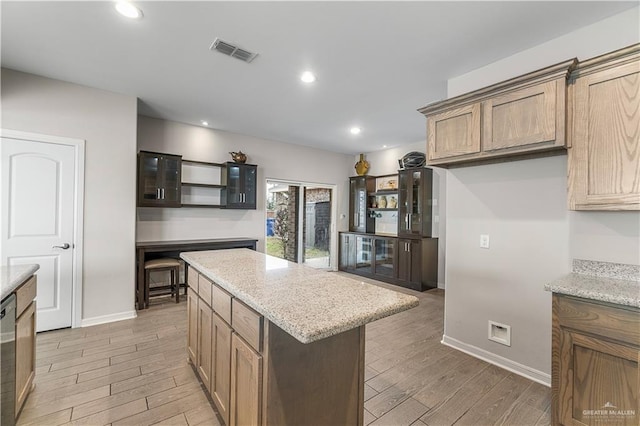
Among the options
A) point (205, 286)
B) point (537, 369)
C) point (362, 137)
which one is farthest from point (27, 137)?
point (537, 369)

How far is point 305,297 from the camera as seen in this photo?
138cm

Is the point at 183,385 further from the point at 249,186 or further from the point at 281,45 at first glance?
the point at 249,186

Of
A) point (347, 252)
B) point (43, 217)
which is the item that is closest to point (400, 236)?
point (347, 252)

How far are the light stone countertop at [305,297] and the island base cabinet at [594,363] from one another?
3.48 ft

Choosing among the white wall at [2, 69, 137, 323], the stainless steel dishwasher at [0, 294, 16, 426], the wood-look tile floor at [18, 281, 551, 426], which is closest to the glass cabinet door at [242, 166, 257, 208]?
the white wall at [2, 69, 137, 323]

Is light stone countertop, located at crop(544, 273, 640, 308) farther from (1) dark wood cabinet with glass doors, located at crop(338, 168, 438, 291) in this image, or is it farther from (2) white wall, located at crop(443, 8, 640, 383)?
(1) dark wood cabinet with glass doors, located at crop(338, 168, 438, 291)

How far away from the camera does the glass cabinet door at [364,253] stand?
19.1 ft

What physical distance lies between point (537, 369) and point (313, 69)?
324 centimetres

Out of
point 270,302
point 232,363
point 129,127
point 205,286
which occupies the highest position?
point 129,127

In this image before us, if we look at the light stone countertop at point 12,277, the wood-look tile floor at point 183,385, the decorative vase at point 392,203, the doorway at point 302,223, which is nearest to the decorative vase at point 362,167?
the doorway at point 302,223

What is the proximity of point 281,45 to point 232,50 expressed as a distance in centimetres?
44

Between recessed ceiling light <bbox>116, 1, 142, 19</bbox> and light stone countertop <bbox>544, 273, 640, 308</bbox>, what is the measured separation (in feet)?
10.6

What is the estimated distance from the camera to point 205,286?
2027 millimetres

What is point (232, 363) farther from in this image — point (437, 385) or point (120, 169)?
point (120, 169)
